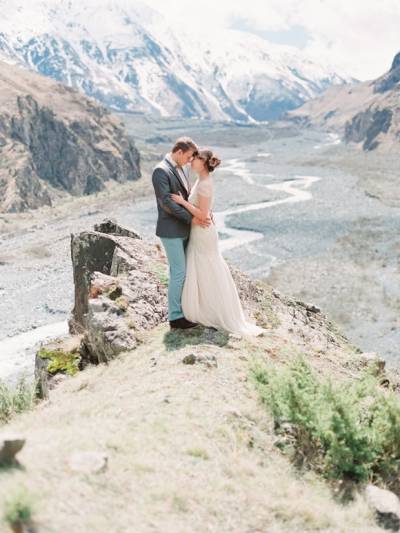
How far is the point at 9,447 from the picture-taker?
5570mm

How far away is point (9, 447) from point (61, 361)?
250 inches

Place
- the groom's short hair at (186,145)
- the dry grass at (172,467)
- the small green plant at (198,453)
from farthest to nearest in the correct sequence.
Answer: the groom's short hair at (186,145) → the small green plant at (198,453) → the dry grass at (172,467)

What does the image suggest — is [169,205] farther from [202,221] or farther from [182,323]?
[182,323]

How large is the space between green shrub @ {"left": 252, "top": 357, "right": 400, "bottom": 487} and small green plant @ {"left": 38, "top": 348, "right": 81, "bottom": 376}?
4776 mm

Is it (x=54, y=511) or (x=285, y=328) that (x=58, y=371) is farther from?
(x=54, y=511)

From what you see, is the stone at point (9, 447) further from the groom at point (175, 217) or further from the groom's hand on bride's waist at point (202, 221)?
the groom's hand on bride's waist at point (202, 221)

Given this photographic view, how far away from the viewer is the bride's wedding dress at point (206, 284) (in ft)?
34.1

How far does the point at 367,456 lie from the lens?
7031 millimetres

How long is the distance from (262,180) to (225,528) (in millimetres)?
126272

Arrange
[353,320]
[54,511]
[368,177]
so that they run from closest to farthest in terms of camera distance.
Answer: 1. [54,511]
2. [353,320]
3. [368,177]

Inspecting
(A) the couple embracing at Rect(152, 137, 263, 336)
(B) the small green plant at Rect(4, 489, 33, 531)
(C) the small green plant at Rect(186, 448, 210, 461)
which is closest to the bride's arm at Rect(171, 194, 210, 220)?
(A) the couple embracing at Rect(152, 137, 263, 336)

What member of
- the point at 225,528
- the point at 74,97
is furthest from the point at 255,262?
the point at 74,97

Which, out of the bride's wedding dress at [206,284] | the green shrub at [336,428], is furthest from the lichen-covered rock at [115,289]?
the green shrub at [336,428]

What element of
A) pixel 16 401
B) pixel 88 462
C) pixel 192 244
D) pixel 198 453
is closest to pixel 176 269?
pixel 192 244
